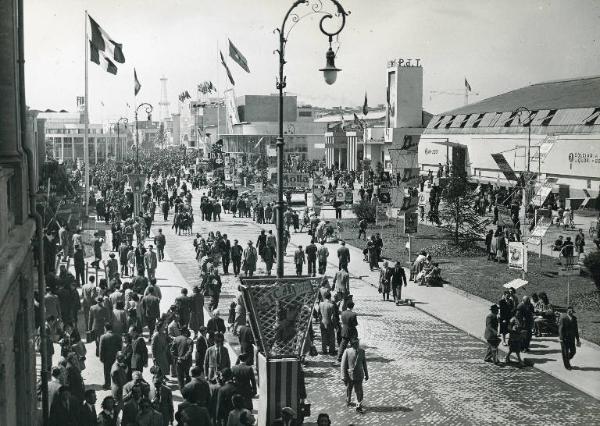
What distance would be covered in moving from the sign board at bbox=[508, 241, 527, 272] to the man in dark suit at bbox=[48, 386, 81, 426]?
14.3 metres

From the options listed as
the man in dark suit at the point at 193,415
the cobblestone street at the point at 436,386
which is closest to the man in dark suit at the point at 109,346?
the cobblestone street at the point at 436,386

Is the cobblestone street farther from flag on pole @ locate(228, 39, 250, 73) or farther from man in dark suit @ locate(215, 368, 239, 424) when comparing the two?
flag on pole @ locate(228, 39, 250, 73)

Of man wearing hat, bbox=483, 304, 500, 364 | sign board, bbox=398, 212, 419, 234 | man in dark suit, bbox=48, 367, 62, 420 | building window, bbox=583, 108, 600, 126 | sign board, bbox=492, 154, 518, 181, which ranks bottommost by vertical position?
man wearing hat, bbox=483, 304, 500, 364

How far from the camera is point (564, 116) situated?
5197 cm

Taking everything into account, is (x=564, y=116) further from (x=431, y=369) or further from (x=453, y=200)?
(x=431, y=369)

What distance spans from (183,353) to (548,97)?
54.8m

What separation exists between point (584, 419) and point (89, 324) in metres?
9.22

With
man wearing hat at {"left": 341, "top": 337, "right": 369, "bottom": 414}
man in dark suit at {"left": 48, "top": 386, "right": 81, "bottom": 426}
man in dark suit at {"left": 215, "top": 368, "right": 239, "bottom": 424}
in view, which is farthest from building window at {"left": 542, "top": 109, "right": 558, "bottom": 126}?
man in dark suit at {"left": 48, "top": 386, "right": 81, "bottom": 426}

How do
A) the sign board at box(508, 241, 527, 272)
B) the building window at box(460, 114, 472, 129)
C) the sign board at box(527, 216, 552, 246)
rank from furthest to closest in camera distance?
1. the building window at box(460, 114, 472, 129)
2. the sign board at box(527, 216, 552, 246)
3. the sign board at box(508, 241, 527, 272)

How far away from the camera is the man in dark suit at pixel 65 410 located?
33.1 ft

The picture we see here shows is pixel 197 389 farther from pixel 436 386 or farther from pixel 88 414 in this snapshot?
pixel 436 386

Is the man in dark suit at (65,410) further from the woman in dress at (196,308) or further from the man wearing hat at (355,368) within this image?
the woman in dress at (196,308)

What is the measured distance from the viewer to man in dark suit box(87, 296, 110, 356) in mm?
14898

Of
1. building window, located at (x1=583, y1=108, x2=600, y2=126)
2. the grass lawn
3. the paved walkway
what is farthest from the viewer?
building window, located at (x1=583, y1=108, x2=600, y2=126)
